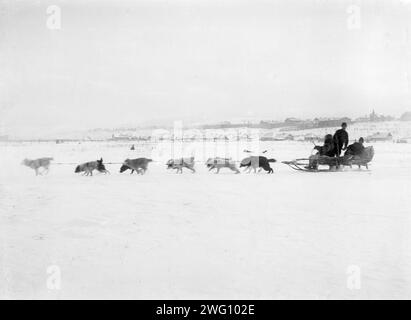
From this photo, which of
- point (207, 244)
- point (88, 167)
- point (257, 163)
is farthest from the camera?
point (257, 163)

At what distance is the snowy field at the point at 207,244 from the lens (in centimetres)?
387

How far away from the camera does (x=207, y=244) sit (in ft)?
16.0

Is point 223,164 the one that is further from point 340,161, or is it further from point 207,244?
A: point 207,244

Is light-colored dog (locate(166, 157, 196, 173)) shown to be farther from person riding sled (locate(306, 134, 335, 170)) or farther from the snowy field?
the snowy field

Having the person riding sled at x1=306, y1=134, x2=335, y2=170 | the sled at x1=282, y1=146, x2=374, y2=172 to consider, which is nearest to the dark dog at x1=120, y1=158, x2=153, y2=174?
the sled at x1=282, y1=146, x2=374, y2=172

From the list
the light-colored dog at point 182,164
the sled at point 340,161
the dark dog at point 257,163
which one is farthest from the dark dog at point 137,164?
the sled at point 340,161

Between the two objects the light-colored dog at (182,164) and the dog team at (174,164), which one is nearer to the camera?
the dog team at (174,164)

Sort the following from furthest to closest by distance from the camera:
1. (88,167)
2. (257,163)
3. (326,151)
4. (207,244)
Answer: (257,163) → (326,151) → (88,167) → (207,244)

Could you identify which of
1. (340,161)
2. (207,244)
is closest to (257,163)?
(340,161)

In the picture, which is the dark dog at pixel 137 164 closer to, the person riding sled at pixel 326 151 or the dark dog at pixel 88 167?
the dark dog at pixel 88 167

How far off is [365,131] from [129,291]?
121 feet

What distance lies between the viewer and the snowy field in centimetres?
387

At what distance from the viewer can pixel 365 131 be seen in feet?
120
